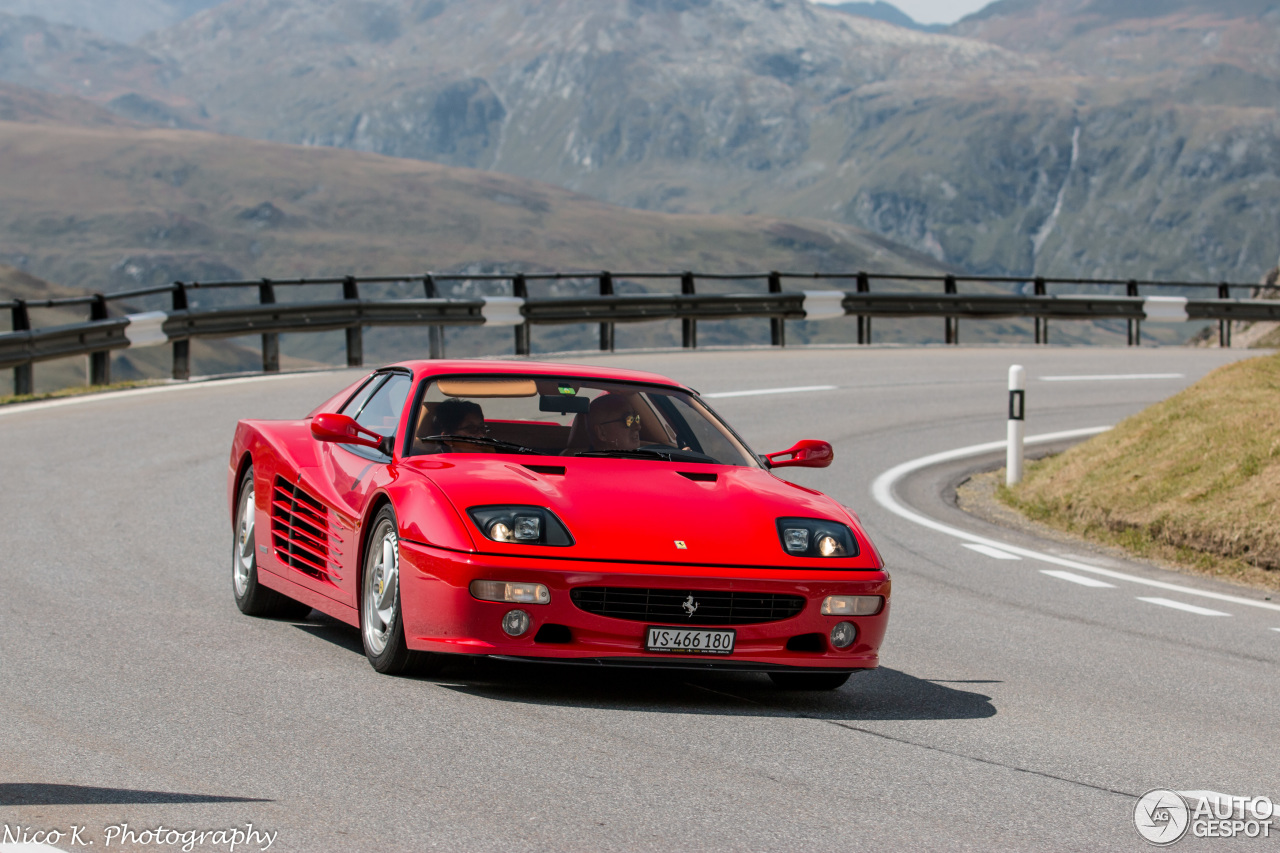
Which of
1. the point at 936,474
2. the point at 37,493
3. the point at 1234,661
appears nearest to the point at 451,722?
the point at 1234,661

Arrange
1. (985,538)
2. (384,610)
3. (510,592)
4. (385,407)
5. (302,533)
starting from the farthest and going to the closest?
(985,538), (385,407), (302,533), (384,610), (510,592)

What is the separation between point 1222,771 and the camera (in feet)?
16.9

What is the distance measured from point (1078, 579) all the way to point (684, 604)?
4.83 metres

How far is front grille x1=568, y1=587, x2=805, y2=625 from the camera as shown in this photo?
5.64m

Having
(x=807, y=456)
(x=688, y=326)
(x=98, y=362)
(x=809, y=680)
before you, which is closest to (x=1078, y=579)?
(x=807, y=456)

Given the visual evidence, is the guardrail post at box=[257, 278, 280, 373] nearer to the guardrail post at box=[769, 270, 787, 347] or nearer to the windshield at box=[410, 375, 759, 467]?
the guardrail post at box=[769, 270, 787, 347]

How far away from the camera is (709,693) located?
6.15 meters

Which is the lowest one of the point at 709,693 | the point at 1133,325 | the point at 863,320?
the point at 709,693

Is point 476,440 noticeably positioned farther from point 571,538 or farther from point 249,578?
point 249,578

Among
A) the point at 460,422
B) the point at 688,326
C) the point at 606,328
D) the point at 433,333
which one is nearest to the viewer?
the point at 460,422

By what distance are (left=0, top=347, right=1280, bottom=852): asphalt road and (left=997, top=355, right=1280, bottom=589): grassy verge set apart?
73cm

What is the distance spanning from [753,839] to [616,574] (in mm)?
1649

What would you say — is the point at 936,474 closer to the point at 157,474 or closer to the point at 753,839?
the point at 157,474

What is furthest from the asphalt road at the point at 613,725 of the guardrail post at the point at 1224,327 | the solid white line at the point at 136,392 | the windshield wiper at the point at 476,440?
the guardrail post at the point at 1224,327
